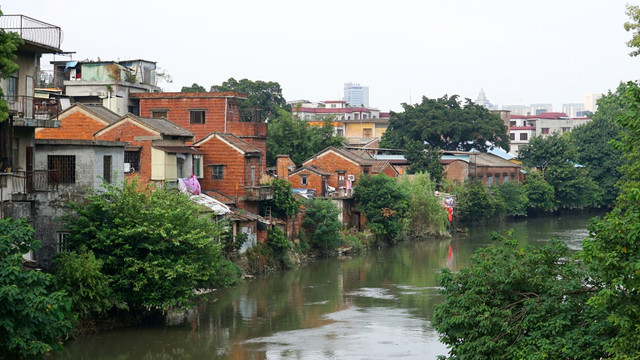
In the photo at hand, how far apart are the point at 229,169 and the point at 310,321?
35.0 ft

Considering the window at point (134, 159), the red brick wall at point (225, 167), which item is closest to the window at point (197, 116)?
the red brick wall at point (225, 167)

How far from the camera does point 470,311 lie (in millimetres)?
15250

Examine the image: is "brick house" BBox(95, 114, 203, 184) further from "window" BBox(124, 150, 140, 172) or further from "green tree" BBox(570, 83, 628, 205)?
"green tree" BBox(570, 83, 628, 205)

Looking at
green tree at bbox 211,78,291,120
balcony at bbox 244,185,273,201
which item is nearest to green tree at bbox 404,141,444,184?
green tree at bbox 211,78,291,120

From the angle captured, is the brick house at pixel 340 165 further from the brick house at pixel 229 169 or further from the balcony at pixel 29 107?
the balcony at pixel 29 107

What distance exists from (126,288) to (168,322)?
2362 mm

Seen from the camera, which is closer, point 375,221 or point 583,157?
point 375,221

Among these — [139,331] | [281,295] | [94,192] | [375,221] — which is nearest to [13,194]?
[94,192]

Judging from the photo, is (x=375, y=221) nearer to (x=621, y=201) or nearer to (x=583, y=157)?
(x=621, y=201)

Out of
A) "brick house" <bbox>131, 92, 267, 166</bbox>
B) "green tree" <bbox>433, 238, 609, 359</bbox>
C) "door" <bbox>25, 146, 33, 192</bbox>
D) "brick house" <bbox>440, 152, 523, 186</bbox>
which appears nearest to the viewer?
"green tree" <bbox>433, 238, 609, 359</bbox>

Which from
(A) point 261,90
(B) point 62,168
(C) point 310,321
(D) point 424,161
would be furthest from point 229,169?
(A) point 261,90

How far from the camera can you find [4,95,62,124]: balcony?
21016 mm

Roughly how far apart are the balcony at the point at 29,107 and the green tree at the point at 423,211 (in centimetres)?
2486

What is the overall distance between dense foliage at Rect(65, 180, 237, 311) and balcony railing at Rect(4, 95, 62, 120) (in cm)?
249
